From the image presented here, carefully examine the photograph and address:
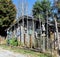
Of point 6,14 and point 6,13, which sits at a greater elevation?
point 6,13

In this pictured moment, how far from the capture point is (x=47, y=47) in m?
20.2

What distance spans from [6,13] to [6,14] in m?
0.19

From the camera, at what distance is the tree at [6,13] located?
3803 cm

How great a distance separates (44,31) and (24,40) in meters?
2.97

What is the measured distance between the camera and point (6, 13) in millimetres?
38688

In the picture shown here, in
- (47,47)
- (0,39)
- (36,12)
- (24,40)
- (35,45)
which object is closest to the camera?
(47,47)

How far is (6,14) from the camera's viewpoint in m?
38.7

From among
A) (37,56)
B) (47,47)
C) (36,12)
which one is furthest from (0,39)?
(37,56)

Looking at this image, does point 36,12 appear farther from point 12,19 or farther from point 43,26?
point 43,26

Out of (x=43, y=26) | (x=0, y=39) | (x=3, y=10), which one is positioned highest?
(x=3, y=10)

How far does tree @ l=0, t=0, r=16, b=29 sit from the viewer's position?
38.0 metres

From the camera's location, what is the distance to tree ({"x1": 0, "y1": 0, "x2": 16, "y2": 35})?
125ft

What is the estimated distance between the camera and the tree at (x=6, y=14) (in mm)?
38031

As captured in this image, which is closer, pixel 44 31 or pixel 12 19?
pixel 44 31
